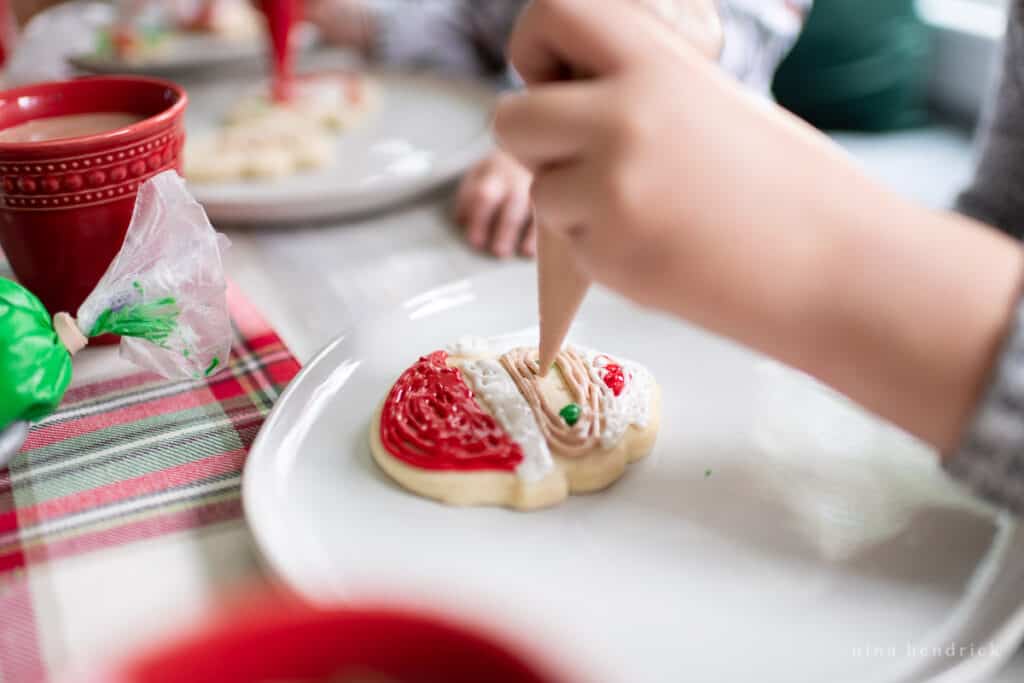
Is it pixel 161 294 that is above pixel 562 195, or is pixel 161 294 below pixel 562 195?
below

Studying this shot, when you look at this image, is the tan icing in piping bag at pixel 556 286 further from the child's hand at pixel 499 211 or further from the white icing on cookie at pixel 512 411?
the child's hand at pixel 499 211

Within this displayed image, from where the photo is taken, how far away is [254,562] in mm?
499

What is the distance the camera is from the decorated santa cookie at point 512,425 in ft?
1.74

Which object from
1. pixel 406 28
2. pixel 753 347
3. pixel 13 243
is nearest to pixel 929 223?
pixel 753 347

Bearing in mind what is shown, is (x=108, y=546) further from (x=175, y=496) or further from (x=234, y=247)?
(x=234, y=247)

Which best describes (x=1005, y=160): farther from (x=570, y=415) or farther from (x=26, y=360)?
(x=26, y=360)

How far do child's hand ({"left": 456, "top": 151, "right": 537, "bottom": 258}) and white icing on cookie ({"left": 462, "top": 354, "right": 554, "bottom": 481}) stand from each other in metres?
0.28

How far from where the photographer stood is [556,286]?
0.53 meters

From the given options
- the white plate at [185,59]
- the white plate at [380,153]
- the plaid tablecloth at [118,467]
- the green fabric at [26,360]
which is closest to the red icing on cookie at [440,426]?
the plaid tablecloth at [118,467]

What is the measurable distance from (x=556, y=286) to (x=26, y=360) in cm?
32

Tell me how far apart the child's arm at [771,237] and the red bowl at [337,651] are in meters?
0.22

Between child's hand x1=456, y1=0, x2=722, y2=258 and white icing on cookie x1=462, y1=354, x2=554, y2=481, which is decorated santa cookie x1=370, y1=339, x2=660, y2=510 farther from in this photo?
child's hand x1=456, y1=0, x2=722, y2=258

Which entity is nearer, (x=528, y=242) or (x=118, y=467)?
(x=118, y=467)

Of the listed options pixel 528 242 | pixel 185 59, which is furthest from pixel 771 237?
pixel 185 59
